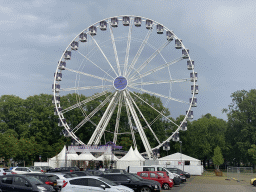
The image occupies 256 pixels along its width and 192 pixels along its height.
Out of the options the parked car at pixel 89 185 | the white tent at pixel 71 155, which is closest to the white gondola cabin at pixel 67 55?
the white tent at pixel 71 155

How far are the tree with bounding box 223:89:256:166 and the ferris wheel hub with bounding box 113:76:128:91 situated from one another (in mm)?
37918

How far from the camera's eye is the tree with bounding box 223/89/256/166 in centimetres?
7269

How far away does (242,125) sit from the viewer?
7538 cm

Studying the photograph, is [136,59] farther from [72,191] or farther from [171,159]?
[72,191]

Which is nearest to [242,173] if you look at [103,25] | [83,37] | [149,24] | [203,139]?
[149,24]

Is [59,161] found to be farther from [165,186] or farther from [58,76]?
[165,186]

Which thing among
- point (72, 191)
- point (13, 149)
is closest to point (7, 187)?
point (72, 191)

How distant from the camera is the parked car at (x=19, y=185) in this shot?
17.8 meters

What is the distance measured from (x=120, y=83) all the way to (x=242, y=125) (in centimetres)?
4046

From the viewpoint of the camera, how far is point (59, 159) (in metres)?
47.5

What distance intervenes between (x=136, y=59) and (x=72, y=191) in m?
31.4

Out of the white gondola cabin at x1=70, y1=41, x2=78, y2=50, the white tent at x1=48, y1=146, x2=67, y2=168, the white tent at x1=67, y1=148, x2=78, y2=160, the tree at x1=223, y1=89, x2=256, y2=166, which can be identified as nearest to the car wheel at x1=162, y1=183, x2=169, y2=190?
the white tent at x1=67, y1=148, x2=78, y2=160

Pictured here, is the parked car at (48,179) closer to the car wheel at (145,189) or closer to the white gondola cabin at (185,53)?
the car wheel at (145,189)

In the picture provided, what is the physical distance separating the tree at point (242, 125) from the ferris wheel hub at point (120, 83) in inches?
1493
